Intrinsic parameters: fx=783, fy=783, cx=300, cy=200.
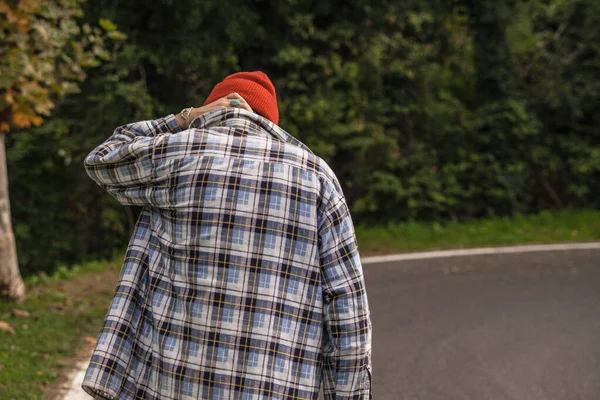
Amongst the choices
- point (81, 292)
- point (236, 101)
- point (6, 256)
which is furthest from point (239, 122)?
point (81, 292)

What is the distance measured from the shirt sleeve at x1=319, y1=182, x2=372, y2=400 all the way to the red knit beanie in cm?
38

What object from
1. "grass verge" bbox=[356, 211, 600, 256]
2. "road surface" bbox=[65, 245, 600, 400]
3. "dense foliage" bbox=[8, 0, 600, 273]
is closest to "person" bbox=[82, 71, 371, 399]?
"road surface" bbox=[65, 245, 600, 400]

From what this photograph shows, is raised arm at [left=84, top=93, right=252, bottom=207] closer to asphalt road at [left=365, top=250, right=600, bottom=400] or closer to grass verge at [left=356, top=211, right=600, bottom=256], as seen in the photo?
asphalt road at [left=365, top=250, right=600, bottom=400]

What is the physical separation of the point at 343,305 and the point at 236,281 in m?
0.33

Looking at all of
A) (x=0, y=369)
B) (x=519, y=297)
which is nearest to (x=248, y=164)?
(x=0, y=369)

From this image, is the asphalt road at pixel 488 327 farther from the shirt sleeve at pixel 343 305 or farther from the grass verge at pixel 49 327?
the shirt sleeve at pixel 343 305

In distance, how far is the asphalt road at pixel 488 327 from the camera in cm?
504

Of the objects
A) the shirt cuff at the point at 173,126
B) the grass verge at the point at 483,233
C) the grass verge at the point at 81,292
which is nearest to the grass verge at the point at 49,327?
the grass verge at the point at 81,292

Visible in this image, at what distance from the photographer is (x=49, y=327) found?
20.1ft

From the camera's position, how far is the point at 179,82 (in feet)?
34.1

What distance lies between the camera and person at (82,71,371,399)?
7.47ft

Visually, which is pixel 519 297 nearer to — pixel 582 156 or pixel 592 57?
pixel 582 156

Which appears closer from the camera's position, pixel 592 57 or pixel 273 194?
pixel 273 194

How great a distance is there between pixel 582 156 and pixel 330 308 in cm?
1008
